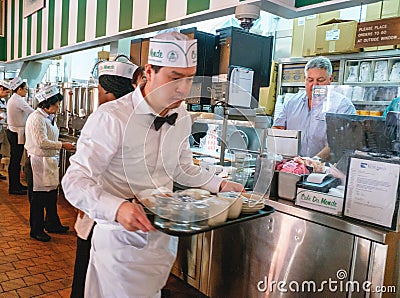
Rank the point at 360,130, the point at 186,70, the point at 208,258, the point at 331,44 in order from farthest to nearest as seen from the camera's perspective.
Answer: the point at 331,44 < the point at 208,258 < the point at 360,130 < the point at 186,70

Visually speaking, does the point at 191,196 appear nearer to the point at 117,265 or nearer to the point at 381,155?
the point at 117,265

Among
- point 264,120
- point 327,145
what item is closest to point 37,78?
point 264,120

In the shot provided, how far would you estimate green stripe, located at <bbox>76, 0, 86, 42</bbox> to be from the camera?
15.0ft

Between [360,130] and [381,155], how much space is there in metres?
0.21

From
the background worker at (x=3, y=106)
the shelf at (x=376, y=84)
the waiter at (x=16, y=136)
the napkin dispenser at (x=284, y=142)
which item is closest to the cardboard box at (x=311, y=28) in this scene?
the shelf at (x=376, y=84)

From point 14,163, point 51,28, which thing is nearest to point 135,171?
point 14,163

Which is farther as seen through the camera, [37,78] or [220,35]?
[37,78]

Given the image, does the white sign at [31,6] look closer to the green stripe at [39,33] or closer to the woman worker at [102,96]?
the green stripe at [39,33]

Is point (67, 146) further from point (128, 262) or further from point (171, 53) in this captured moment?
point (171, 53)

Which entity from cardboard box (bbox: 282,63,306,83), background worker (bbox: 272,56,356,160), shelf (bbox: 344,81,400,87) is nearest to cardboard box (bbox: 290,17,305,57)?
cardboard box (bbox: 282,63,306,83)

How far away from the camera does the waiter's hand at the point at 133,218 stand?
1.12 metres

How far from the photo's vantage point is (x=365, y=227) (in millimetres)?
1563

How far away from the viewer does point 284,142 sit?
220 cm

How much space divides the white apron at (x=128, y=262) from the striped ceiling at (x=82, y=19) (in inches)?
69.1
